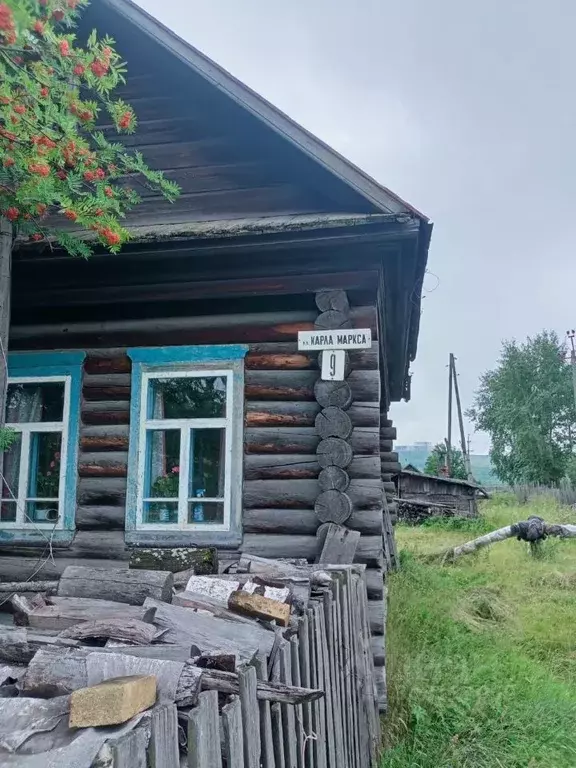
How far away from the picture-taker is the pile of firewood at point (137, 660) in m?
1.47

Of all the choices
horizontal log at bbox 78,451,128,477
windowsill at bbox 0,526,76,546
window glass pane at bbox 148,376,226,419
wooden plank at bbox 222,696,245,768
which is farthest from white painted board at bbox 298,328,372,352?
wooden plank at bbox 222,696,245,768

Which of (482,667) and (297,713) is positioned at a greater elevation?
(297,713)

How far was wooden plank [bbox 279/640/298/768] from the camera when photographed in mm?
2194

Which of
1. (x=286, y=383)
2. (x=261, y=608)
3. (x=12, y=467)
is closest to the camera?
(x=261, y=608)

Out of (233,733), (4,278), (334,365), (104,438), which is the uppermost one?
(4,278)

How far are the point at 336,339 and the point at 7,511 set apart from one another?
3.58 meters

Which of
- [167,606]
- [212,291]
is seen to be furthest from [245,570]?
[212,291]

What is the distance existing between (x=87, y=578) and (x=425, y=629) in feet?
18.9

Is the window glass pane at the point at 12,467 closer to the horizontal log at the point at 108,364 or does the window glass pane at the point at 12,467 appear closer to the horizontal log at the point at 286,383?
the horizontal log at the point at 108,364

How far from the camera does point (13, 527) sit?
19.7 ft

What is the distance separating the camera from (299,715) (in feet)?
7.88

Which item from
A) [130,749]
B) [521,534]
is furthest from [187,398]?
[521,534]

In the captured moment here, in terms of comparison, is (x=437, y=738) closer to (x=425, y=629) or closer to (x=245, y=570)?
(x=245, y=570)

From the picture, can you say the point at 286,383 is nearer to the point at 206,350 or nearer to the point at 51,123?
the point at 206,350
